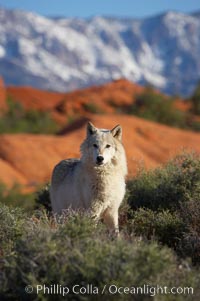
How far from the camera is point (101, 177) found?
9992mm

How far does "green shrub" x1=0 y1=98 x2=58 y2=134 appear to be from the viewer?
5316 centimetres

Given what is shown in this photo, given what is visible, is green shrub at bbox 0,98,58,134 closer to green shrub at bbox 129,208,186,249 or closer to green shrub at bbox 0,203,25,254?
green shrub at bbox 129,208,186,249

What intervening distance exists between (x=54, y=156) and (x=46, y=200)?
24.5 meters

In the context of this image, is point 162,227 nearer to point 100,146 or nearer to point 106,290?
point 100,146

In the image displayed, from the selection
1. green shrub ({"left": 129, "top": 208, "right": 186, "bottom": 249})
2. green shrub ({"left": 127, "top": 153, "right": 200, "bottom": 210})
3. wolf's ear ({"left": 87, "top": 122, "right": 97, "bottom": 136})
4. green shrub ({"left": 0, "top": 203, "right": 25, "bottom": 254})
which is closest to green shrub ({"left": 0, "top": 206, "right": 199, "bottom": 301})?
green shrub ({"left": 0, "top": 203, "right": 25, "bottom": 254})

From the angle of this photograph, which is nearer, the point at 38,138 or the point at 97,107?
the point at 38,138

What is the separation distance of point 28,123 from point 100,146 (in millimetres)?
46541

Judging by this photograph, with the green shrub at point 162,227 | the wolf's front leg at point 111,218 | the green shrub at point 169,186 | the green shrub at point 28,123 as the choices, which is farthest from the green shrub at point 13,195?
the green shrub at point 28,123

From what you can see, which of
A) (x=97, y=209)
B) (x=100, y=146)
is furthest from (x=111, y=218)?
(x=100, y=146)

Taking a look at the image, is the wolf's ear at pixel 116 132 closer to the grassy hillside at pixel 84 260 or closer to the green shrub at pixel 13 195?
the grassy hillside at pixel 84 260

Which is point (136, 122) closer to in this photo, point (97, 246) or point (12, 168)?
point (12, 168)

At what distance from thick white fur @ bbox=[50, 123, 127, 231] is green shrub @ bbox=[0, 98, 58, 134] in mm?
41992

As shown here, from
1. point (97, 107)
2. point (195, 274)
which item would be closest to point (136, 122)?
point (97, 107)

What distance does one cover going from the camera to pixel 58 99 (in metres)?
83.7
